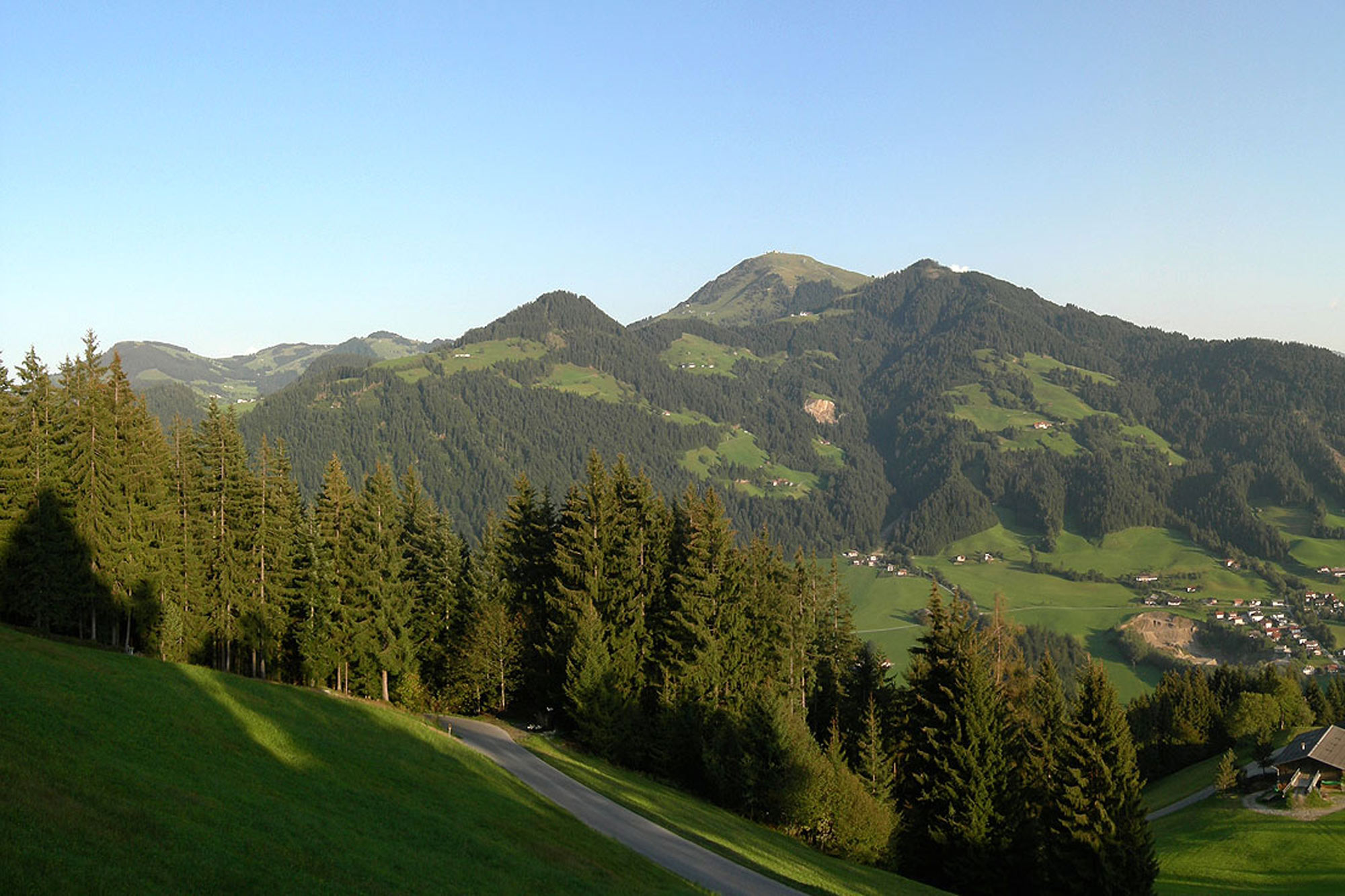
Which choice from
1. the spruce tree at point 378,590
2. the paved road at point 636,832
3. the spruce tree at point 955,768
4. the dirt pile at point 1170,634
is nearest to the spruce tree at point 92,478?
the spruce tree at point 378,590

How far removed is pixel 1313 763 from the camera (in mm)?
69625

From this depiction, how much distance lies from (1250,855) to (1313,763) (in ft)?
51.5

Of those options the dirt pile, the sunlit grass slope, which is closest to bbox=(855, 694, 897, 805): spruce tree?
the sunlit grass slope

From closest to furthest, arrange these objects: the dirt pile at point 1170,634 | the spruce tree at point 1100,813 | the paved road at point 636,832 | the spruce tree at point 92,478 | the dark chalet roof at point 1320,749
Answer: the paved road at point 636,832, the spruce tree at point 1100,813, the spruce tree at point 92,478, the dark chalet roof at point 1320,749, the dirt pile at point 1170,634

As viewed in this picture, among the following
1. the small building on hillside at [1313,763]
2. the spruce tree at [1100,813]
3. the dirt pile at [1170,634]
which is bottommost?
the dirt pile at [1170,634]

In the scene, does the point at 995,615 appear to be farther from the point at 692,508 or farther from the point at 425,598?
the point at 425,598

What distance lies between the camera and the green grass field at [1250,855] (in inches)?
2127

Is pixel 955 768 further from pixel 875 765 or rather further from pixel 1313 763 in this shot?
pixel 1313 763

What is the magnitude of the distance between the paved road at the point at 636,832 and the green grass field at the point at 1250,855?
40425 millimetres

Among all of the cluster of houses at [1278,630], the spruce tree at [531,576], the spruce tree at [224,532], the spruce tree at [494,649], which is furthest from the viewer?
A: the cluster of houses at [1278,630]

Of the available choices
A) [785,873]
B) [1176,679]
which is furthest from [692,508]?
[1176,679]

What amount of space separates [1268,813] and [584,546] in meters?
59.8

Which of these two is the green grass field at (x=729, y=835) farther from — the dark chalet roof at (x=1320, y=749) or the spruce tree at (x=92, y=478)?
the dark chalet roof at (x=1320, y=749)

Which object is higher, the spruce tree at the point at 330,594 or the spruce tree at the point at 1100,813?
the spruce tree at the point at 330,594
